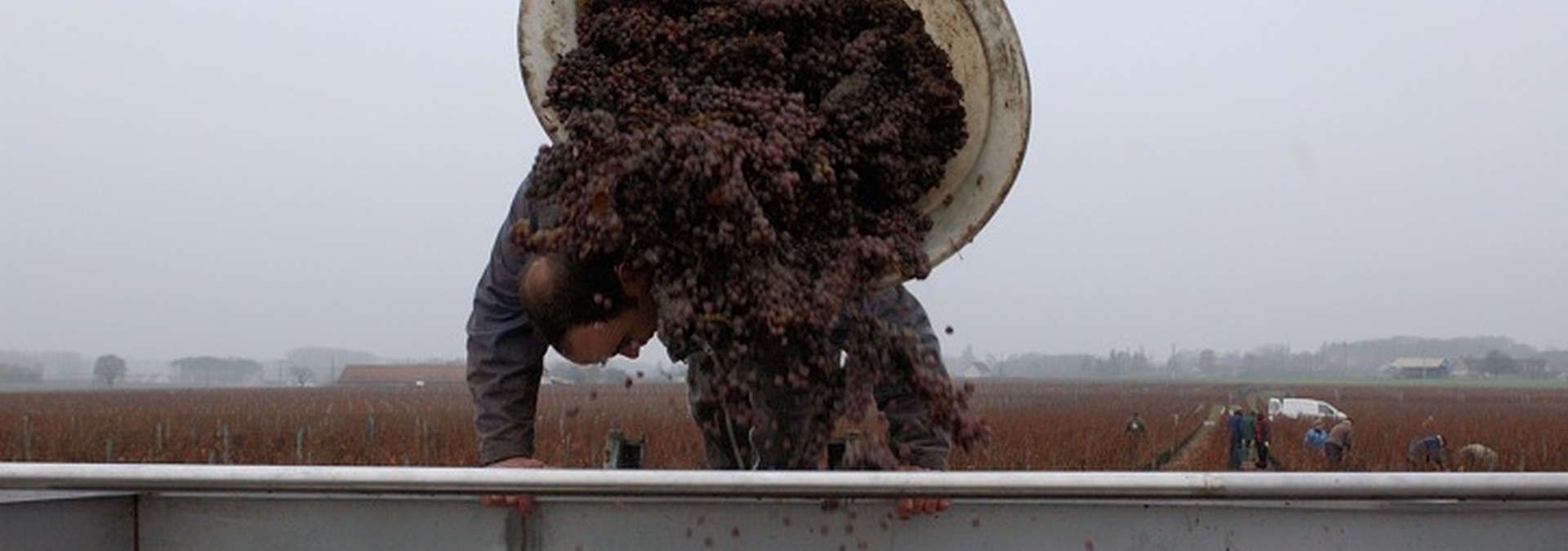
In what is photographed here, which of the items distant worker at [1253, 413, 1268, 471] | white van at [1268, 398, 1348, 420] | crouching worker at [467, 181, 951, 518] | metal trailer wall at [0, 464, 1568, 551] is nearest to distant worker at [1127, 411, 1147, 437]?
distant worker at [1253, 413, 1268, 471]

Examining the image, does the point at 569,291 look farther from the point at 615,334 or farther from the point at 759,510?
the point at 759,510

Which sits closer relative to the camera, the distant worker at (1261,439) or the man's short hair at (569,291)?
the man's short hair at (569,291)

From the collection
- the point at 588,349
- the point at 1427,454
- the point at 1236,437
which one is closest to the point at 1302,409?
the point at 1236,437

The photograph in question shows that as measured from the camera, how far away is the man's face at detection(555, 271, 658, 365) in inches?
102

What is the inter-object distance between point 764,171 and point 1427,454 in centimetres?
1693

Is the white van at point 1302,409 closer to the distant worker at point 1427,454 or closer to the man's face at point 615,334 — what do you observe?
the distant worker at point 1427,454

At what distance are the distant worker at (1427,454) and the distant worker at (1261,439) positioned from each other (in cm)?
174

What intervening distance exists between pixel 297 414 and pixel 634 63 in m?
33.6

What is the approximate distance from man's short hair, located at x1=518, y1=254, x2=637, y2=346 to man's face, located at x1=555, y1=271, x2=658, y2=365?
18mm

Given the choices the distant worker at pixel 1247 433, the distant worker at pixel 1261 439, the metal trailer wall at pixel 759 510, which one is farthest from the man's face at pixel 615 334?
the distant worker at pixel 1247 433

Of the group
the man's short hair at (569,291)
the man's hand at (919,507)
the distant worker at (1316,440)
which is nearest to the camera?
the man's hand at (919,507)

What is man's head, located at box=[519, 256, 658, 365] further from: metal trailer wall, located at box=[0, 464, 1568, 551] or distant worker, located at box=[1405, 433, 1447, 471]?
distant worker, located at box=[1405, 433, 1447, 471]

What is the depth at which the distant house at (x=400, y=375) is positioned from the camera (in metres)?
91.1

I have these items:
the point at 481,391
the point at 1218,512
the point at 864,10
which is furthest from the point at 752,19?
the point at 1218,512
